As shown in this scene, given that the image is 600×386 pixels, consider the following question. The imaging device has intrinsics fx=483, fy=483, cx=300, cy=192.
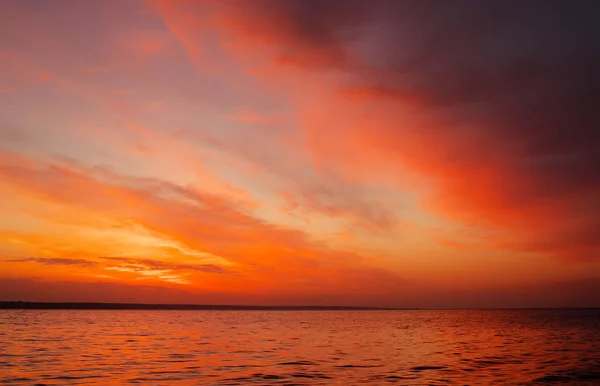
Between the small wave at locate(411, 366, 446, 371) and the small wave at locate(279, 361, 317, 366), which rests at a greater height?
the small wave at locate(279, 361, 317, 366)

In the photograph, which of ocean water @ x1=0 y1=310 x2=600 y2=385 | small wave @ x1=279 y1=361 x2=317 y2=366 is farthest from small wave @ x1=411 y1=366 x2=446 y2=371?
small wave @ x1=279 y1=361 x2=317 y2=366

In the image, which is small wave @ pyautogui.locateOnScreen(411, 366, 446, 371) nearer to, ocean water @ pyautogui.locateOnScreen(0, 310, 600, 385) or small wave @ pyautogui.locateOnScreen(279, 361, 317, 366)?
ocean water @ pyautogui.locateOnScreen(0, 310, 600, 385)

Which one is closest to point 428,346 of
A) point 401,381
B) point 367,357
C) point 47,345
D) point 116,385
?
point 367,357

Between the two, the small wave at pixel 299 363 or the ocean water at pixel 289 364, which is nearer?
the ocean water at pixel 289 364

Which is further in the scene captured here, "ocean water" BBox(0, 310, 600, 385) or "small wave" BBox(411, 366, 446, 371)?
"small wave" BBox(411, 366, 446, 371)

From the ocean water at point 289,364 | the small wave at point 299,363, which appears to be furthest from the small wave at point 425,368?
the small wave at point 299,363

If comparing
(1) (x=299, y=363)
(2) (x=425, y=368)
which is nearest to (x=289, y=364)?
(1) (x=299, y=363)

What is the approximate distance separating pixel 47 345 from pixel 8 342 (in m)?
5.95

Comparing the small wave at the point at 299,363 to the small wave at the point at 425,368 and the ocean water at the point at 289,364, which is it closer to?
the ocean water at the point at 289,364

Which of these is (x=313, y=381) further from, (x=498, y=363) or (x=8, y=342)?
(x=8, y=342)

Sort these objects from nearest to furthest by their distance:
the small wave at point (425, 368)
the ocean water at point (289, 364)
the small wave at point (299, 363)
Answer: the ocean water at point (289, 364)
the small wave at point (425, 368)
the small wave at point (299, 363)

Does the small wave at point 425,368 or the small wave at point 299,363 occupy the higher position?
the small wave at point 299,363

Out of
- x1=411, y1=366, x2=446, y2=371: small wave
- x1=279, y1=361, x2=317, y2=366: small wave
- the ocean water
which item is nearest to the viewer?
the ocean water

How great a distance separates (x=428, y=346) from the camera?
55188 millimetres
